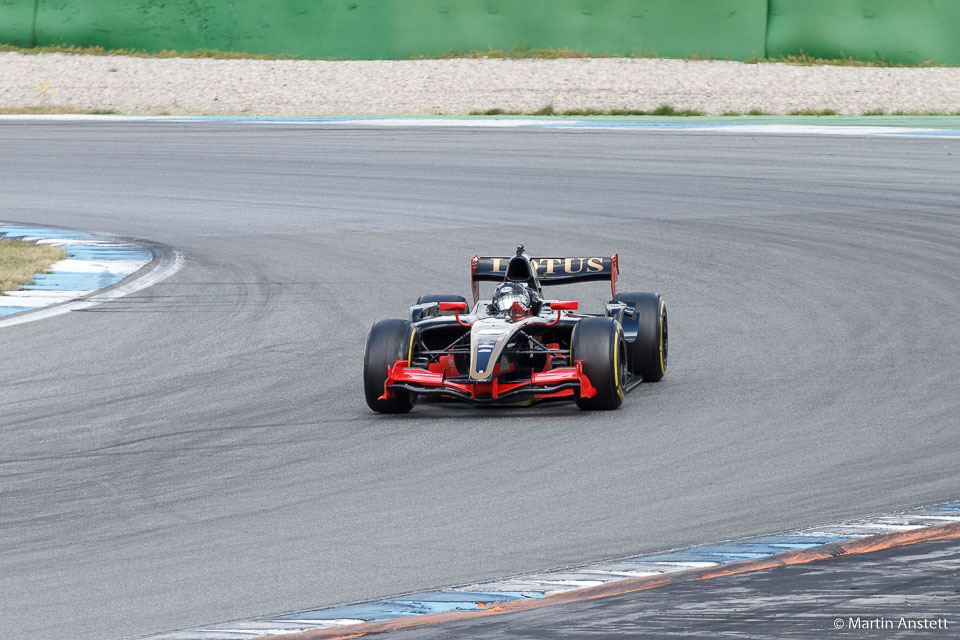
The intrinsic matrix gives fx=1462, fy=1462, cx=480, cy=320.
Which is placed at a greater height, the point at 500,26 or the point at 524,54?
the point at 500,26

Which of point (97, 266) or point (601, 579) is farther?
point (97, 266)

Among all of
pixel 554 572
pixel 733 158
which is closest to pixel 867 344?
pixel 554 572

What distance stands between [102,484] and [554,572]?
237 centimetres

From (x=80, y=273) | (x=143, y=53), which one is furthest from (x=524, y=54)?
(x=80, y=273)

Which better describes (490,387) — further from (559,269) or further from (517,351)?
(559,269)

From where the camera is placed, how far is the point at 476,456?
6836mm

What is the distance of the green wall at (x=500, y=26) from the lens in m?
25.2

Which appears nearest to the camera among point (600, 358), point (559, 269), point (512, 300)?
point (600, 358)

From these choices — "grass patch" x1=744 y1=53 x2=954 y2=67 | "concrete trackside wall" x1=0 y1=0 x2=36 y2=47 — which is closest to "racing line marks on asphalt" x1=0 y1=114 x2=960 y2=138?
"concrete trackside wall" x1=0 y1=0 x2=36 y2=47

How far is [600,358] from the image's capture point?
25.2 ft

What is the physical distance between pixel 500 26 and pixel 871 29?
6470mm

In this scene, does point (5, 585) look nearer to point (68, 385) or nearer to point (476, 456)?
point (476, 456)

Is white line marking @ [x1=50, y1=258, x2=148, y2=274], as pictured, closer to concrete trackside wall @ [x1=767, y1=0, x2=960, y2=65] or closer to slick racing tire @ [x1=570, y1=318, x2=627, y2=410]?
slick racing tire @ [x1=570, y1=318, x2=627, y2=410]

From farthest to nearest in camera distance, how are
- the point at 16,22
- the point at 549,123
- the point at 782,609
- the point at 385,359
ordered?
1. the point at 16,22
2. the point at 549,123
3. the point at 385,359
4. the point at 782,609
